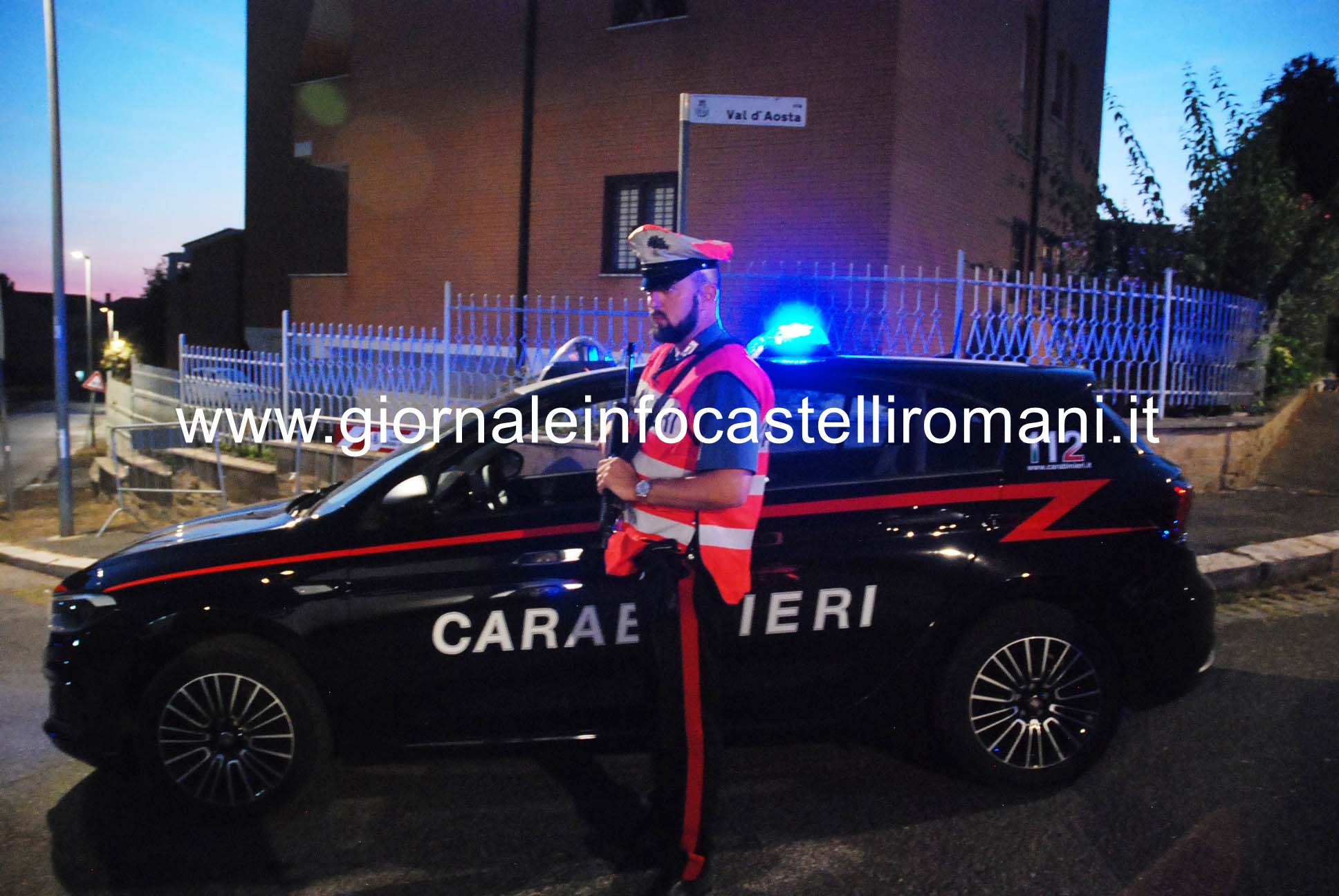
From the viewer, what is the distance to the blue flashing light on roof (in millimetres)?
3682

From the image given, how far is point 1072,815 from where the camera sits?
343 cm

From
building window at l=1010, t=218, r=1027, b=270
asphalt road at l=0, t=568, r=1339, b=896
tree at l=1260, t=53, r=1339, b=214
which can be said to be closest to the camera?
asphalt road at l=0, t=568, r=1339, b=896

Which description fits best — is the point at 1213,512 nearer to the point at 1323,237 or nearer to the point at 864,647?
the point at 1323,237

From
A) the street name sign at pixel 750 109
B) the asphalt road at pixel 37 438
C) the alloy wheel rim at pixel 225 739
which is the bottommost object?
the asphalt road at pixel 37 438

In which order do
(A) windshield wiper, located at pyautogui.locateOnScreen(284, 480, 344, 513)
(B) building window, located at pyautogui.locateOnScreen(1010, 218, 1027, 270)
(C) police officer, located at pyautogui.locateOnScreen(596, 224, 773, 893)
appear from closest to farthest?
1. (C) police officer, located at pyautogui.locateOnScreen(596, 224, 773, 893)
2. (A) windshield wiper, located at pyautogui.locateOnScreen(284, 480, 344, 513)
3. (B) building window, located at pyautogui.locateOnScreen(1010, 218, 1027, 270)

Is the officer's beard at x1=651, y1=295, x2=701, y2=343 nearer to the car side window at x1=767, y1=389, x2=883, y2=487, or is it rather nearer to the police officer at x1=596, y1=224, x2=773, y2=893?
the police officer at x1=596, y1=224, x2=773, y2=893

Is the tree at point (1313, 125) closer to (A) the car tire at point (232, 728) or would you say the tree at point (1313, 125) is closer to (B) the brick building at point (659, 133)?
(B) the brick building at point (659, 133)

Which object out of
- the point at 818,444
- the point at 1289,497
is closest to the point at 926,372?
the point at 818,444

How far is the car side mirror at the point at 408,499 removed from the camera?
132 inches

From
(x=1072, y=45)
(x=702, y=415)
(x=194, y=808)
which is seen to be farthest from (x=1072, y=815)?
(x=1072, y=45)

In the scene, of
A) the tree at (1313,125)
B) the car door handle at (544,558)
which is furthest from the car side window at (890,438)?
the tree at (1313,125)

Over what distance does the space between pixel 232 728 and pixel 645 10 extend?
1213 centimetres

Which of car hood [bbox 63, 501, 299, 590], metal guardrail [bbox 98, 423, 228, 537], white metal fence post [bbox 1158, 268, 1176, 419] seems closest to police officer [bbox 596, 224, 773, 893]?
car hood [bbox 63, 501, 299, 590]

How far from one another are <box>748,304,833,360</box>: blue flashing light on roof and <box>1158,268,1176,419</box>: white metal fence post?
6.35 metres
